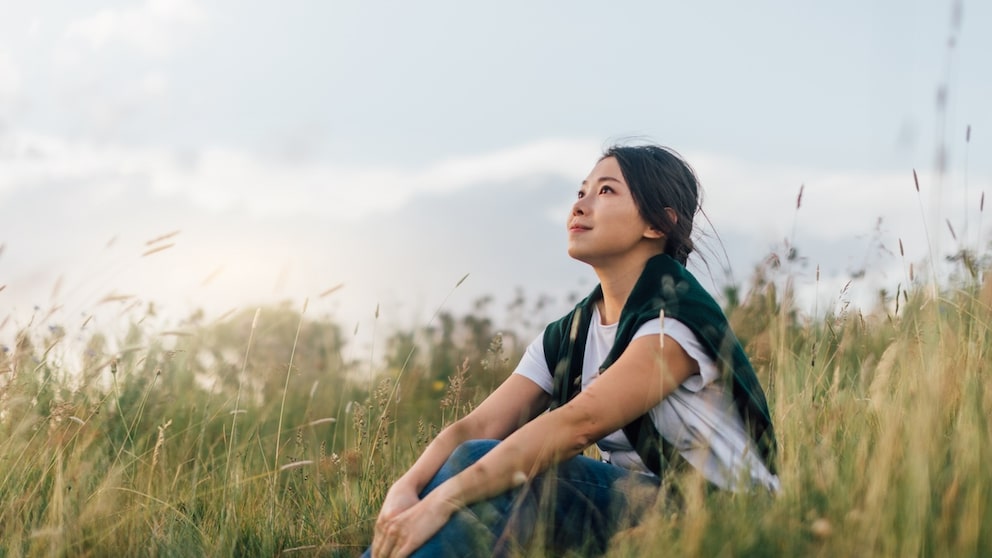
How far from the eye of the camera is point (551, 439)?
276cm

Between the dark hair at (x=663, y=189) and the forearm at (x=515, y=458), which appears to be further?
the dark hair at (x=663, y=189)

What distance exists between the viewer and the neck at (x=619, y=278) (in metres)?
3.25

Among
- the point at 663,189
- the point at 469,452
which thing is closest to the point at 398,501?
the point at 469,452

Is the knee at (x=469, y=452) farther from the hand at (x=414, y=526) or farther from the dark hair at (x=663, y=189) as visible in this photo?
the dark hair at (x=663, y=189)

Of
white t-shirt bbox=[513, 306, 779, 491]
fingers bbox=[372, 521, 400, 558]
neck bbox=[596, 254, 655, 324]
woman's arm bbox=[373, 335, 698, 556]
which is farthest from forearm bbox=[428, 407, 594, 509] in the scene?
neck bbox=[596, 254, 655, 324]

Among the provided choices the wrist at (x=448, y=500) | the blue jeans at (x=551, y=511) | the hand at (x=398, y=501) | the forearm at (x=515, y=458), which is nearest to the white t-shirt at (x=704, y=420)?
the blue jeans at (x=551, y=511)

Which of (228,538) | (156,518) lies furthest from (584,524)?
(156,518)

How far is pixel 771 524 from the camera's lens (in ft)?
7.56

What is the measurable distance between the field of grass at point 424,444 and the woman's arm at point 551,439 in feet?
0.87

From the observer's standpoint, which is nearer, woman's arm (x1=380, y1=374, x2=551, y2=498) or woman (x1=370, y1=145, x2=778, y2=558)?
woman (x1=370, y1=145, x2=778, y2=558)

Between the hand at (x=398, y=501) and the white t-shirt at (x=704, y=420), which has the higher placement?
the white t-shirt at (x=704, y=420)

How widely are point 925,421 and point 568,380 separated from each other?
1.16m

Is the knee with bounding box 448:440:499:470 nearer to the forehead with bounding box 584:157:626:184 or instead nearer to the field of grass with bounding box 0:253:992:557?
the field of grass with bounding box 0:253:992:557

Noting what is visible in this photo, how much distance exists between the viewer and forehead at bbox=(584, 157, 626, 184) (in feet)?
10.9
